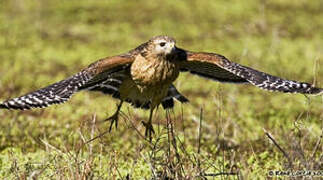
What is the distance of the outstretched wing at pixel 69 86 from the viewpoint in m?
6.13

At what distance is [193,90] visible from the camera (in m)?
12.6

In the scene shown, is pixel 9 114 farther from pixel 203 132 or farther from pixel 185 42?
pixel 185 42

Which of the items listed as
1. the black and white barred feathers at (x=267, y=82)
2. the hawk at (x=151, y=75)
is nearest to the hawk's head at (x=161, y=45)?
the hawk at (x=151, y=75)

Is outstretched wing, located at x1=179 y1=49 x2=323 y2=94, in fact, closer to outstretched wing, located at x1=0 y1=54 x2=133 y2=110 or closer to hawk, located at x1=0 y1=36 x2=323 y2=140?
hawk, located at x1=0 y1=36 x2=323 y2=140

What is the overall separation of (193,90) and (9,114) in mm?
3593

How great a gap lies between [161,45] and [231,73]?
2.70 ft

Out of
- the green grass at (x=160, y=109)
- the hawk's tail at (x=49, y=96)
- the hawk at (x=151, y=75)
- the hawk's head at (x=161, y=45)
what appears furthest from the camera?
Result: the hawk's head at (x=161, y=45)

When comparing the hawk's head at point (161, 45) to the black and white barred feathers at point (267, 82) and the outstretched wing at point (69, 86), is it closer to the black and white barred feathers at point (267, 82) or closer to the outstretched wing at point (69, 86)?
the outstretched wing at point (69, 86)

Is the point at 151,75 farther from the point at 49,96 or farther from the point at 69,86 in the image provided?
the point at 49,96

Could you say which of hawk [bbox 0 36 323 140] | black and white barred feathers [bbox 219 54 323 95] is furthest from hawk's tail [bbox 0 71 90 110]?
black and white barred feathers [bbox 219 54 323 95]

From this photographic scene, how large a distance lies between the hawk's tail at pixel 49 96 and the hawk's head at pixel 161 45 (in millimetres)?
924

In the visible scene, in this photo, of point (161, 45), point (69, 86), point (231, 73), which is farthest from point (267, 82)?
point (69, 86)

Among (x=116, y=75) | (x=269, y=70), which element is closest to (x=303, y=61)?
(x=269, y=70)

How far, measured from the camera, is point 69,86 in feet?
21.7
